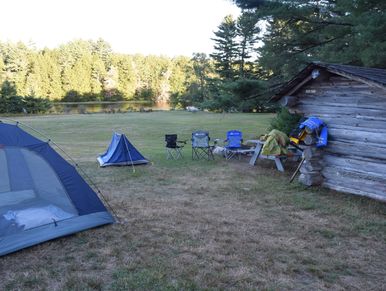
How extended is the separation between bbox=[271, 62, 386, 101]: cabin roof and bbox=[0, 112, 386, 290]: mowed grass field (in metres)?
1.92

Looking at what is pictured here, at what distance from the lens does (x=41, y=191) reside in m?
4.42

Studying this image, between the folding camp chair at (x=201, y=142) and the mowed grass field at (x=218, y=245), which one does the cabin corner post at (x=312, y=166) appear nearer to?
the mowed grass field at (x=218, y=245)

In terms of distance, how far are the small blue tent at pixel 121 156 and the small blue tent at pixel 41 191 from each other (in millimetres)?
3894

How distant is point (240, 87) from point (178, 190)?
419 cm

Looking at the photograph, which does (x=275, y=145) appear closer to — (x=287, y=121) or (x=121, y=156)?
(x=287, y=121)

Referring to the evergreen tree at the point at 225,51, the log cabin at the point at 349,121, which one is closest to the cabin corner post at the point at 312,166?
the log cabin at the point at 349,121

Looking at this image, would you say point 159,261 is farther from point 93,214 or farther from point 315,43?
point 315,43

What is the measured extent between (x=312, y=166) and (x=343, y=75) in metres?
1.72

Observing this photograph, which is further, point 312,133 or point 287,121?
point 287,121

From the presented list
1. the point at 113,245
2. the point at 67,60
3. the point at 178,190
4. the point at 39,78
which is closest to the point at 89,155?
the point at 178,190

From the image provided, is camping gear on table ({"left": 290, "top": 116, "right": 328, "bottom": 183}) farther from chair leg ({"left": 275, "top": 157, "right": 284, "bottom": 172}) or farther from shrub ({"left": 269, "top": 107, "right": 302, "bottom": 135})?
shrub ({"left": 269, "top": 107, "right": 302, "bottom": 135})

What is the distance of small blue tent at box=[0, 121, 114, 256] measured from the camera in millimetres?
4020

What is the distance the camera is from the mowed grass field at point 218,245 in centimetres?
307

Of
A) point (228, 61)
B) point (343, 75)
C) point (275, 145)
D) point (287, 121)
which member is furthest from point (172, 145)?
point (228, 61)
